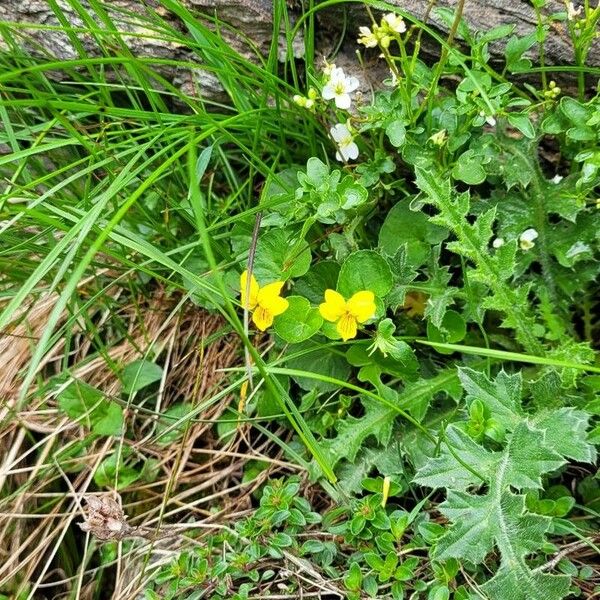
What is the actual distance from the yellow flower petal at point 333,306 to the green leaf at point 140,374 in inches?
24.4

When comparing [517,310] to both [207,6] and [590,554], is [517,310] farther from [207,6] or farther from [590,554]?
[207,6]

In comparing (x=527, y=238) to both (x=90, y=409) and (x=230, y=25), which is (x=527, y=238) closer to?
(x=230, y=25)

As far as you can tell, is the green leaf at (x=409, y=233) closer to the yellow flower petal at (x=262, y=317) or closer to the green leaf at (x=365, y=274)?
the green leaf at (x=365, y=274)

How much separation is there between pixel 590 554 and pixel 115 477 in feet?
4.02

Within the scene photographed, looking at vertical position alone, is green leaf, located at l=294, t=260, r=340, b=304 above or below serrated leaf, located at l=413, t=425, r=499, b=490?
above

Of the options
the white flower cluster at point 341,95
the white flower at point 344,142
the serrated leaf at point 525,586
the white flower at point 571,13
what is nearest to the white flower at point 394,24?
the white flower cluster at point 341,95

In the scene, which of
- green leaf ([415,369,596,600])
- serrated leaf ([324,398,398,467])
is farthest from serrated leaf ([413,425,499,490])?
serrated leaf ([324,398,398,467])

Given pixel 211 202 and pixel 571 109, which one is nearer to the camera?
pixel 571 109

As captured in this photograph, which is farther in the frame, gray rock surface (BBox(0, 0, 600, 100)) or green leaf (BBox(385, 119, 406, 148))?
gray rock surface (BBox(0, 0, 600, 100))

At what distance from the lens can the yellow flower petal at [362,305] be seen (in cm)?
158

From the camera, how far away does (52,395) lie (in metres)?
1.96

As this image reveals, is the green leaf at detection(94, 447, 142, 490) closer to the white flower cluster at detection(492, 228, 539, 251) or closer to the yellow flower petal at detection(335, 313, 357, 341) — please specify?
the yellow flower petal at detection(335, 313, 357, 341)

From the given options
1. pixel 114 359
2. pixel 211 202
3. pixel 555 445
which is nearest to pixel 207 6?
pixel 211 202

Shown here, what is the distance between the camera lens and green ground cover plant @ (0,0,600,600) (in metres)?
1.49
